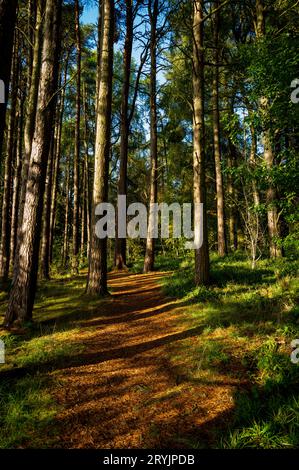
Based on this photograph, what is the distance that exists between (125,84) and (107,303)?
1115cm

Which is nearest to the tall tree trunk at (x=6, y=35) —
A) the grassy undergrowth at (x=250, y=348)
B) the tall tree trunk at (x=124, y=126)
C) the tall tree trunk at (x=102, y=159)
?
the grassy undergrowth at (x=250, y=348)

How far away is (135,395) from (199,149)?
639 cm

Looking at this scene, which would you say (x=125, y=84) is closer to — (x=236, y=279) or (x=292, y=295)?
(x=236, y=279)

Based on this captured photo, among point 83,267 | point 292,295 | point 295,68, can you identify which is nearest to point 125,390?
point 292,295

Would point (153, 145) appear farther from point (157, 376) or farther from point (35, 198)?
point (157, 376)

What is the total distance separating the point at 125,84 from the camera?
47.3 ft

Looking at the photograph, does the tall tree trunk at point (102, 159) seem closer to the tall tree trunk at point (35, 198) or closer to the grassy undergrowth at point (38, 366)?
the grassy undergrowth at point (38, 366)

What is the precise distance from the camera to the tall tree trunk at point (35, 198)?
6074 millimetres

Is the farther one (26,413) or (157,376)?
(157,376)

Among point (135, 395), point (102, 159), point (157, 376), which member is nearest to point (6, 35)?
point (135, 395)

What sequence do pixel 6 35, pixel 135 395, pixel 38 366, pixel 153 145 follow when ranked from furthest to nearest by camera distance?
pixel 153 145 → pixel 38 366 → pixel 135 395 → pixel 6 35

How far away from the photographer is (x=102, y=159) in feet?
26.6

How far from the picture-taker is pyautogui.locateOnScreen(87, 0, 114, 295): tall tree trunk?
7.93 metres

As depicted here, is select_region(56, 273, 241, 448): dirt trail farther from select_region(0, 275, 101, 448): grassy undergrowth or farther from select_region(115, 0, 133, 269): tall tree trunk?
select_region(115, 0, 133, 269): tall tree trunk
